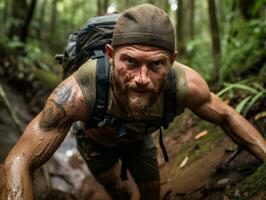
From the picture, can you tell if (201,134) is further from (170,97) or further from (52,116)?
(52,116)

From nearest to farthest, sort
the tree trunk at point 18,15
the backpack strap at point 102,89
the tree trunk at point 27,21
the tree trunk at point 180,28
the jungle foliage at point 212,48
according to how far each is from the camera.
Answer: the backpack strap at point 102,89, the jungle foliage at point 212,48, the tree trunk at point 180,28, the tree trunk at point 27,21, the tree trunk at point 18,15

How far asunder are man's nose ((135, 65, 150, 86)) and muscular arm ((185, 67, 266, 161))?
2.37ft

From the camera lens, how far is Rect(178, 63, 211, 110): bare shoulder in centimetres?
405

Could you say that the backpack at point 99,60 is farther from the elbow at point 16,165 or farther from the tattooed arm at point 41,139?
the elbow at point 16,165

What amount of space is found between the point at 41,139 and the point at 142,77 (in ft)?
3.26

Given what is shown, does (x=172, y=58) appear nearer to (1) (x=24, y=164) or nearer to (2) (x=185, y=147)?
(1) (x=24, y=164)

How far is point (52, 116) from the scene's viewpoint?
3600mm

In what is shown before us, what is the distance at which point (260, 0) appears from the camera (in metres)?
6.38

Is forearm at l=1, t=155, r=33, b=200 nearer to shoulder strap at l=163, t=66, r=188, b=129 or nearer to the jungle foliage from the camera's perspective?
shoulder strap at l=163, t=66, r=188, b=129

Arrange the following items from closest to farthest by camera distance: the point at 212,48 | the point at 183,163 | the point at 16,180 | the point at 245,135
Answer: the point at 16,180, the point at 245,135, the point at 183,163, the point at 212,48

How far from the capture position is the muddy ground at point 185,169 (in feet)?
15.3

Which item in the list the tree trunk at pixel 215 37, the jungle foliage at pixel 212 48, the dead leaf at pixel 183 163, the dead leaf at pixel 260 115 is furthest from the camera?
the tree trunk at pixel 215 37

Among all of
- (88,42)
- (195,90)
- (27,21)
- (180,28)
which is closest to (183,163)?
(195,90)

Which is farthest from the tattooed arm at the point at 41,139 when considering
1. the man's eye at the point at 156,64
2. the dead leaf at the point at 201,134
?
the dead leaf at the point at 201,134
